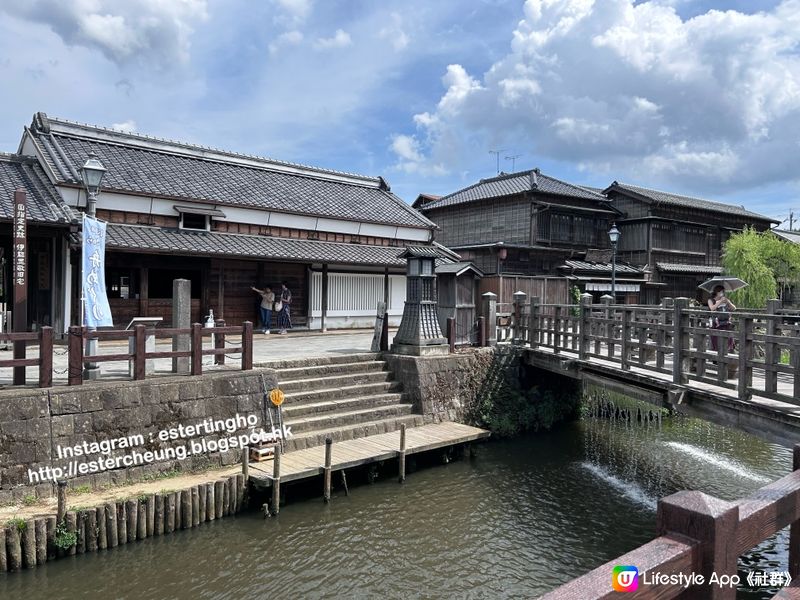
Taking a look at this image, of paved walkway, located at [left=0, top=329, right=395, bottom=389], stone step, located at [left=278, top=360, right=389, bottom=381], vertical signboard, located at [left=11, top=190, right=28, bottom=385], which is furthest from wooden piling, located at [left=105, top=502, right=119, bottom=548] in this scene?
stone step, located at [left=278, top=360, right=389, bottom=381]

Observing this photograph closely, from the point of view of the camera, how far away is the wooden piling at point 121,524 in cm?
794

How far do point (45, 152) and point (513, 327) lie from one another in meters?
15.1

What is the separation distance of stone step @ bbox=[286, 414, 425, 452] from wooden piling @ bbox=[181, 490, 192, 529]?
2450mm

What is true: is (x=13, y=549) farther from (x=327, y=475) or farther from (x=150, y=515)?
(x=327, y=475)

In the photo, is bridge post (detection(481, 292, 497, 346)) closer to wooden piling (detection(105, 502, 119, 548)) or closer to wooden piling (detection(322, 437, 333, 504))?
wooden piling (detection(322, 437, 333, 504))

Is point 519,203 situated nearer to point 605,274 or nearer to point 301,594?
point 605,274

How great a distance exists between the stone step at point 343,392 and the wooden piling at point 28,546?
520 cm

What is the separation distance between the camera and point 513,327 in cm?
1664

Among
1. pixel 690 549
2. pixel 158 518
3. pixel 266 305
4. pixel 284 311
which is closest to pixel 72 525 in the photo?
pixel 158 518

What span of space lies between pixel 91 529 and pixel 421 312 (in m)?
8.90

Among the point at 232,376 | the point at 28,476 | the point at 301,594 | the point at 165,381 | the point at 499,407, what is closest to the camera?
the point at 301,594

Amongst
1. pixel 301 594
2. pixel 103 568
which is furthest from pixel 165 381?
pixel 301 594

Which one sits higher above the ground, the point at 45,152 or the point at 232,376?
the point at 45,152

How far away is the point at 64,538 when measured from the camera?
748 cm
